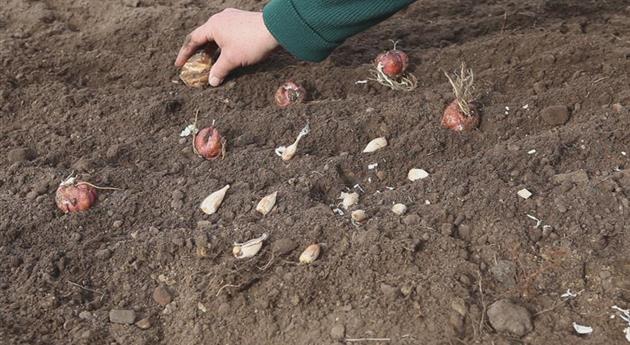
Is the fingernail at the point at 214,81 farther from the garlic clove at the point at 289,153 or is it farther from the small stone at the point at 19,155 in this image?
the small stone at the point at 19,155

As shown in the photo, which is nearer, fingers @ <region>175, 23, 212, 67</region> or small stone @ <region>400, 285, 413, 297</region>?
small stone @ <region>400, 285, 413, 297</region>

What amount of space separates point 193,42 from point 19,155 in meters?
0.72

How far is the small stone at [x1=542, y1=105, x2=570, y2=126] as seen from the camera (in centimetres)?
240

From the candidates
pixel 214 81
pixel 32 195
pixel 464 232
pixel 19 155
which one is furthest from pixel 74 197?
pixel 464 232

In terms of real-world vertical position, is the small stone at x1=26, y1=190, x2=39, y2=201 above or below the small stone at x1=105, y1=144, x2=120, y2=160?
above

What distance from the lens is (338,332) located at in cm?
171

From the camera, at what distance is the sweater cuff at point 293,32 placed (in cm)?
236

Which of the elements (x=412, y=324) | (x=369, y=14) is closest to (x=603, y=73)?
(x=369, y=14)

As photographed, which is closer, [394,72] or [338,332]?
[338,332]

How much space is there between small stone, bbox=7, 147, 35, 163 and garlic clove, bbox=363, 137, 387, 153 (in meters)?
1.08

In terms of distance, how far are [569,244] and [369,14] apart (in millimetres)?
912

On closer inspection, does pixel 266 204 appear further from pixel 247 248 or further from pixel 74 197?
pixel 74 197

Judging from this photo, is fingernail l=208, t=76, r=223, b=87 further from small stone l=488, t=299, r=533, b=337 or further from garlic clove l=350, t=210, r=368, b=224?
small stone l=488, t=299, r=533, b=337

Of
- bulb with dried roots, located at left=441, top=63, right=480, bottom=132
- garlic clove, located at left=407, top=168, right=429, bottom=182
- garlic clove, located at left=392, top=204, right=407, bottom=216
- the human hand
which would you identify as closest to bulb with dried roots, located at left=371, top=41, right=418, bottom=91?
bulb with dried roots, located at left=441, top=63, right=480, bottom=132
